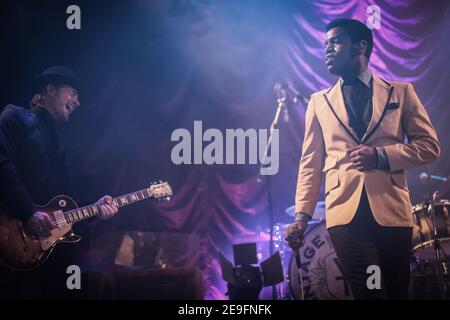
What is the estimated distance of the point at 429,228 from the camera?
154 inches

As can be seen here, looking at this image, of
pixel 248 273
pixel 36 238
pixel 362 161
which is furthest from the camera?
pixel 248 273

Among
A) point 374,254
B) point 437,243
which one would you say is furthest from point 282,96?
point 374,254

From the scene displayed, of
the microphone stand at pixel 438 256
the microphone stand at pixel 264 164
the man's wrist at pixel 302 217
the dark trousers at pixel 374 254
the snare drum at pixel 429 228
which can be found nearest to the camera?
the dark trousers at pixel 374 254

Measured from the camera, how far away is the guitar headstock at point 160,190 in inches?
161

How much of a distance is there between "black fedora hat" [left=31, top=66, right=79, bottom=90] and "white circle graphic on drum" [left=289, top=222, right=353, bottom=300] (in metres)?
2.31

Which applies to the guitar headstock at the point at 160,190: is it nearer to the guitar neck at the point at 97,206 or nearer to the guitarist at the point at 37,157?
the guitar neck at the point at 97,206

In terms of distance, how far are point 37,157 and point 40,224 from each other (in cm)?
51

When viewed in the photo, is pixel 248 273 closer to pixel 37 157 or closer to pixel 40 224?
pixel 40 224

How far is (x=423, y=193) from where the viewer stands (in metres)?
4.17

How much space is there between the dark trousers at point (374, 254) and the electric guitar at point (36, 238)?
2.11 metres

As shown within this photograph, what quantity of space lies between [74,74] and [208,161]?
1290 mm

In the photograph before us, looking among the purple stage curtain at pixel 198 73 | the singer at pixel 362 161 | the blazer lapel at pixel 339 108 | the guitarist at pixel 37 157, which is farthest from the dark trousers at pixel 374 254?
the guitarist at pixel 37 157

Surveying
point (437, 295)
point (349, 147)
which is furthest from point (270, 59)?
point (437, 295)

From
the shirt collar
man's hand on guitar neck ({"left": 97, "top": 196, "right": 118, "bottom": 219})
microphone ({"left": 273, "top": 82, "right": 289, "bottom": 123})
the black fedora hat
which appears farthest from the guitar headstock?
the shirt collar
